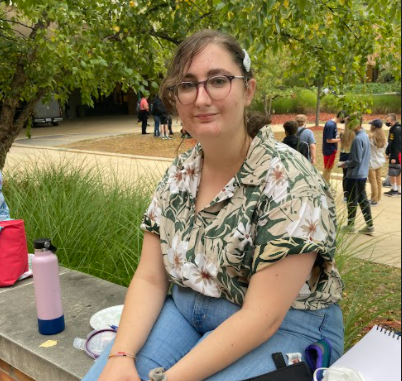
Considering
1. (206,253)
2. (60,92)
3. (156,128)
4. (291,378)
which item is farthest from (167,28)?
(156,128)

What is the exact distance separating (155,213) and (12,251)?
1439 mm

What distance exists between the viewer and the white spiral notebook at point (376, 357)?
54.7 inches

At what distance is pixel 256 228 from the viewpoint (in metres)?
1.71

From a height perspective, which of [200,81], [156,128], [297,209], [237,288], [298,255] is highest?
[200,81]

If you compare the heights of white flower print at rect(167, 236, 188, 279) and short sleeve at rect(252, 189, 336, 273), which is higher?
short sleeve at rect(252, 189, 336, 273)

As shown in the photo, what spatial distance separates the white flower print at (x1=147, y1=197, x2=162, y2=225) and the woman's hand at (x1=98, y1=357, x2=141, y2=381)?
0.58 metres

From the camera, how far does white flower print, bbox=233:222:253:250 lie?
67.1 inches

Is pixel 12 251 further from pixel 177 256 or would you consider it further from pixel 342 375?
pixel 342 375

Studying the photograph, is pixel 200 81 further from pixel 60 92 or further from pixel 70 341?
pixel 60 92

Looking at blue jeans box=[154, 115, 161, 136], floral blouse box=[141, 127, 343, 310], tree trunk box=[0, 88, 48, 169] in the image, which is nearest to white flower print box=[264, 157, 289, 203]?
floral blouse box=[141, 127, 343, 310]

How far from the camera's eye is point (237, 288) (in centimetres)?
176

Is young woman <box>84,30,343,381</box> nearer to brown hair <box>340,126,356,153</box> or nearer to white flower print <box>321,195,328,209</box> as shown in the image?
white flower print <box>321,195,328,209</box>

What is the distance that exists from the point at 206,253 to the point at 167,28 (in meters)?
4.65

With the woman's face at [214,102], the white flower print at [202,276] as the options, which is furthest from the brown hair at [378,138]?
the white flower print at [202,276]
